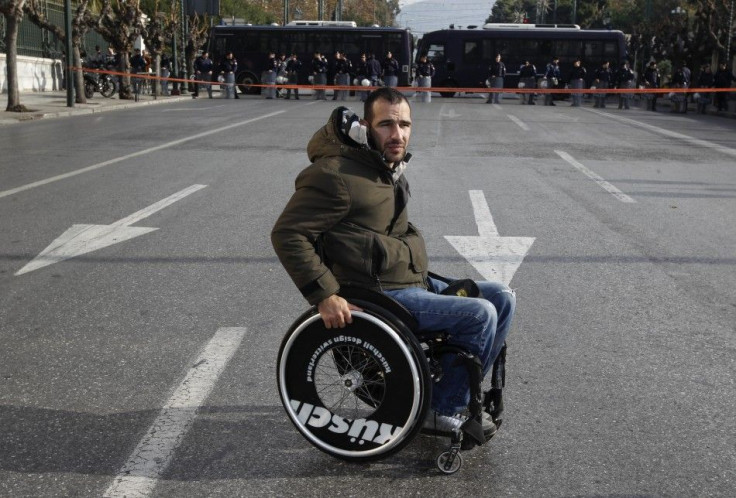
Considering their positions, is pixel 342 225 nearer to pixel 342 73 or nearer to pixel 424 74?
pixel 424 74

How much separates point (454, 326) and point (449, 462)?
0.51 metres

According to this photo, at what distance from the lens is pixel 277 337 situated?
5730mm

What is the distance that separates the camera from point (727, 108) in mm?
37250

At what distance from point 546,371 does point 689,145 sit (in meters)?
15.8

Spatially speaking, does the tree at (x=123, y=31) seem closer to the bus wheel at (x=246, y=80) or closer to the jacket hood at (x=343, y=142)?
the bus wheel at (x=246, y=80)

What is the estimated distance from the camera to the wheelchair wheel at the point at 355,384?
12.1 feet

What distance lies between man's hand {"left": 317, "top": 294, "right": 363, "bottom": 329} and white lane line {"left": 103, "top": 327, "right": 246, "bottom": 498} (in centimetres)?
86

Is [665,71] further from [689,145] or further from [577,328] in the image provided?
[577,328]

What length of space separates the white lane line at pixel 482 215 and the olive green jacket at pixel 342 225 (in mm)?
5371

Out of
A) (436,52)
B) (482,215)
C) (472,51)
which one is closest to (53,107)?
(482,215)

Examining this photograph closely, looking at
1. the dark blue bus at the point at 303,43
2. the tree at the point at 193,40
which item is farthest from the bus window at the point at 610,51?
the tree at the point at 193,40

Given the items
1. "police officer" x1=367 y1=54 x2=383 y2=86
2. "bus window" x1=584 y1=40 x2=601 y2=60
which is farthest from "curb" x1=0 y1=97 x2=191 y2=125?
"bus window" x1=584 y1=40 x2=601 y2=60

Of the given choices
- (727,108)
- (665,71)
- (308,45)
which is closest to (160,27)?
(308,45)

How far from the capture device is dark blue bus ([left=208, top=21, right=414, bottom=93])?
51.1 meters
